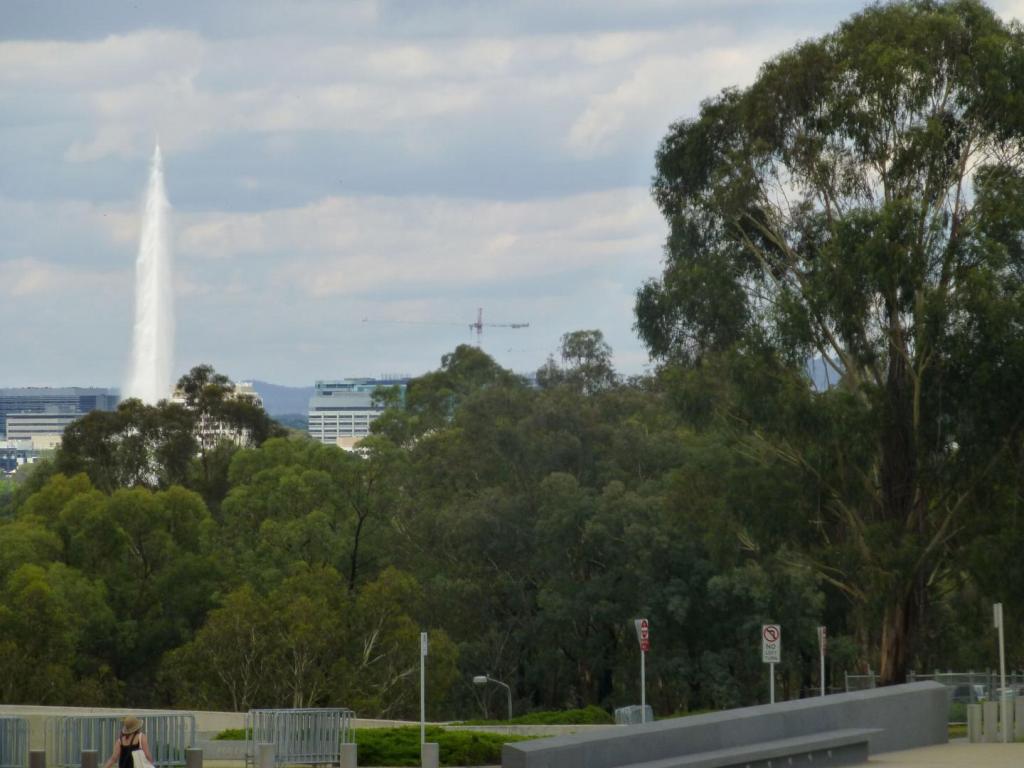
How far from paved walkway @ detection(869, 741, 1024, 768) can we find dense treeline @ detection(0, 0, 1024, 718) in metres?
14.8

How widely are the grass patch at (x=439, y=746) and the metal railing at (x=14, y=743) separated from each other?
6.20 m

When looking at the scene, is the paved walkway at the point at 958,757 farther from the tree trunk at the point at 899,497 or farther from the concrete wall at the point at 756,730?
the tree trunk at the point at 899,497

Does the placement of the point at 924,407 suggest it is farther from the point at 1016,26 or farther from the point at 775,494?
the point at 1016,26

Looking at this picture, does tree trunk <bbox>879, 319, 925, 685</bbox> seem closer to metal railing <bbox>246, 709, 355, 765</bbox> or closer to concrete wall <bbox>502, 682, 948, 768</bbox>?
concrete wall <bbox>502, 682, 948, 768</bbox>

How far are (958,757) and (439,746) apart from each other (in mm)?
9213

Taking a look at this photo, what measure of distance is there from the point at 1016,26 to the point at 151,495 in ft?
138

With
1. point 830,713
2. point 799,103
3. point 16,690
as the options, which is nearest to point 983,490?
point 799,103

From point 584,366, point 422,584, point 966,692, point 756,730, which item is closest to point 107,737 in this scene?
point 756,730

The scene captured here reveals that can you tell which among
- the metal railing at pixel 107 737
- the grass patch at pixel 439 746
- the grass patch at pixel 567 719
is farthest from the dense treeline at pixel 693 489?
the metal railing at pixel 107 737

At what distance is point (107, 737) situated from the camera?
82.9 feet

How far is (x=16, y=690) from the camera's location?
58781 millimetres

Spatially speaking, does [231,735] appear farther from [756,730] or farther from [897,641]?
[897,641]

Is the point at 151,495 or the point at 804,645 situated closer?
the point at 804,645

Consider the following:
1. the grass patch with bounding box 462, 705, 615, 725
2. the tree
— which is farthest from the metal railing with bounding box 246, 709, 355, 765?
the tree
